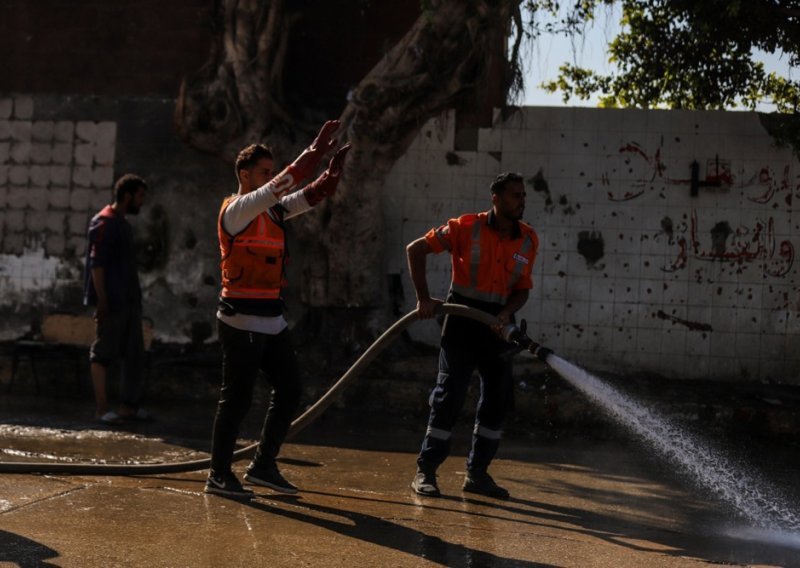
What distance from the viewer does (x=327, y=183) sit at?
5.71m

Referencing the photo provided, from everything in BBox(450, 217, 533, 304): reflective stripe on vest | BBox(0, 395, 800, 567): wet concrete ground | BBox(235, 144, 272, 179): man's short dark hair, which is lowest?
BBox(0, 395, 800, 567): wet concrete ground

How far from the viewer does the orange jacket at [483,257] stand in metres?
6.41

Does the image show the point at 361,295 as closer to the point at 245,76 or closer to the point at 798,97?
the point at 245,76

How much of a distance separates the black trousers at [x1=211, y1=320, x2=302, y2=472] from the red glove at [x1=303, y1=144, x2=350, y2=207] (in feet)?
2.43

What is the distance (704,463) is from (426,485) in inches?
116

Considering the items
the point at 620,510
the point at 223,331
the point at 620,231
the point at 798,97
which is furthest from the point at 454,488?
the point at 798,97

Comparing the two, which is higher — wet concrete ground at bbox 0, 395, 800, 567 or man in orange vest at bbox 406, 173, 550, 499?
man in orange vest at bbox 406, 173, 550, 499

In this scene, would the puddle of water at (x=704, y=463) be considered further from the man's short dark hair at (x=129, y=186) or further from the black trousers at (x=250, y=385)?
the man's short dark hair at (x=129, y=186)

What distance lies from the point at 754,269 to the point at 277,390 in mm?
6189

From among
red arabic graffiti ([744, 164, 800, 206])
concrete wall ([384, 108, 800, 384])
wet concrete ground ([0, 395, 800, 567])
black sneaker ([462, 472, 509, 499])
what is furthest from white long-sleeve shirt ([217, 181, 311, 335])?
red arabic graffiti ([744, 164, 800, 206])

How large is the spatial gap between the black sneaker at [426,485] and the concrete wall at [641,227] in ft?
15.3

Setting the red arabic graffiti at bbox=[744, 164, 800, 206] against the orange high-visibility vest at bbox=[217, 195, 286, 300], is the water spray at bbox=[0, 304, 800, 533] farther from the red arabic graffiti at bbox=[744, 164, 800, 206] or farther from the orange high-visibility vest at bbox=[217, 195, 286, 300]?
the red arabic graffiti at bbox=[744, 164, 800, 206]

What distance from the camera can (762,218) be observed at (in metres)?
10.7

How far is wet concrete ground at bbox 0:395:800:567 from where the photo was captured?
15.5ft
